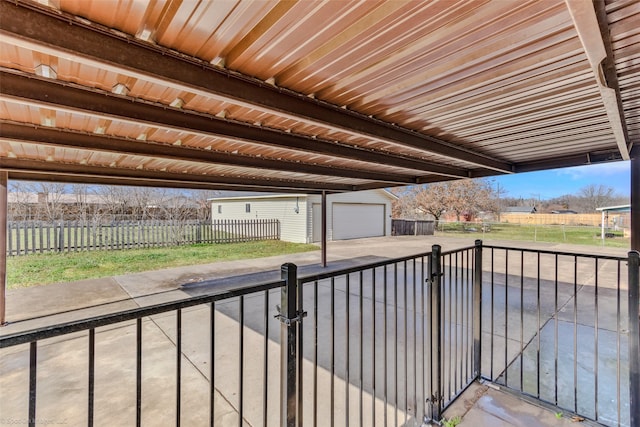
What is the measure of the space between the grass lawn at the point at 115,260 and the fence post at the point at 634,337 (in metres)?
8.45

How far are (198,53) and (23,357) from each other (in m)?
3.86

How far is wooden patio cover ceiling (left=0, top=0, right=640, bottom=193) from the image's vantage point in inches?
47.8

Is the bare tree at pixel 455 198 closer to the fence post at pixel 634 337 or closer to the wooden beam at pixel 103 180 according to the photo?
the wooden beam at pixel 103 180

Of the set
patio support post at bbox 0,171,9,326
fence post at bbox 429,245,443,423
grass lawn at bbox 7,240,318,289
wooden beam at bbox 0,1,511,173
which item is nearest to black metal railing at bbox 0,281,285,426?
patio support post at bbox 0,171,9,326

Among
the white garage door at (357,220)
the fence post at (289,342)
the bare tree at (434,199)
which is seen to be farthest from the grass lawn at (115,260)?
the bare tree at (434,199)

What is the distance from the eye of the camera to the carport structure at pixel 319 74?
4.00 ft

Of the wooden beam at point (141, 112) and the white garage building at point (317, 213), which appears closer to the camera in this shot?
the wooden beam at point (141, 112)

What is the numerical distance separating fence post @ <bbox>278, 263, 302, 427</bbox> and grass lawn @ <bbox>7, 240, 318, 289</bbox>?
701cm

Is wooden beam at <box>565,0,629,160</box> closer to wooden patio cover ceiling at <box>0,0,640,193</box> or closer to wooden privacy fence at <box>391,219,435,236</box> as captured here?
wooden patio cover ceiling at <box>0,0,640,193</box>

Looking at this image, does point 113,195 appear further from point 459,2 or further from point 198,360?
point 459,2

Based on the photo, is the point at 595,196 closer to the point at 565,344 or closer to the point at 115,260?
the point at 565,344

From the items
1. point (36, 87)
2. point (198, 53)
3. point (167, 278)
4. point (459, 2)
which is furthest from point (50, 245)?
point (459, 2)

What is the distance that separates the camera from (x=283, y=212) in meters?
14.0

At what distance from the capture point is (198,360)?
3199 mm
